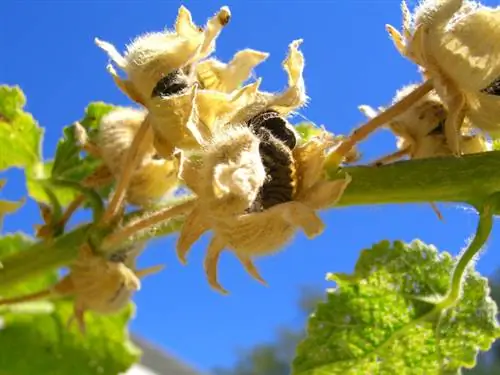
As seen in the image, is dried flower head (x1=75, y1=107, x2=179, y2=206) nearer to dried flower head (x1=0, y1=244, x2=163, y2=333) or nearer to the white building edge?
dried flower head (x1=0, y1=244, x2=163, y2=333)

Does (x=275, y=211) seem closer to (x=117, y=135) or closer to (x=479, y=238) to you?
(x=479, y=238)

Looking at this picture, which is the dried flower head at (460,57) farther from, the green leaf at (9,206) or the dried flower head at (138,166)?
the green leaf at (9,206)

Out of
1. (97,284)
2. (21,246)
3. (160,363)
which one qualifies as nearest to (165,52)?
(97,284)

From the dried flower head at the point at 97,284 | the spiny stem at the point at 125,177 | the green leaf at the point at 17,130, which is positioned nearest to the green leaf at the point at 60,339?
the green leaf at the point at 17,130

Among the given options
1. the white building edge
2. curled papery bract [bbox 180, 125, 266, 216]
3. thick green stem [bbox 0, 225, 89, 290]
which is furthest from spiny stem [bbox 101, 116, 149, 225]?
the white building edge

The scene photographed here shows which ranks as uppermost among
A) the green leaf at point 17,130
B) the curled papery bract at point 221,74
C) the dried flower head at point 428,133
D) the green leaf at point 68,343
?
the green leaf at point 17,130

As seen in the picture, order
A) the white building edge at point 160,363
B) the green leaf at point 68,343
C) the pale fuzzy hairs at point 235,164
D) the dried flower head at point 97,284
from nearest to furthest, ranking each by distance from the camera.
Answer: the pale fuzzy hairs at point 235,164
the dried flower head at point 97,284
the green leaf at point 68,343
the white building edge at point 160,363
